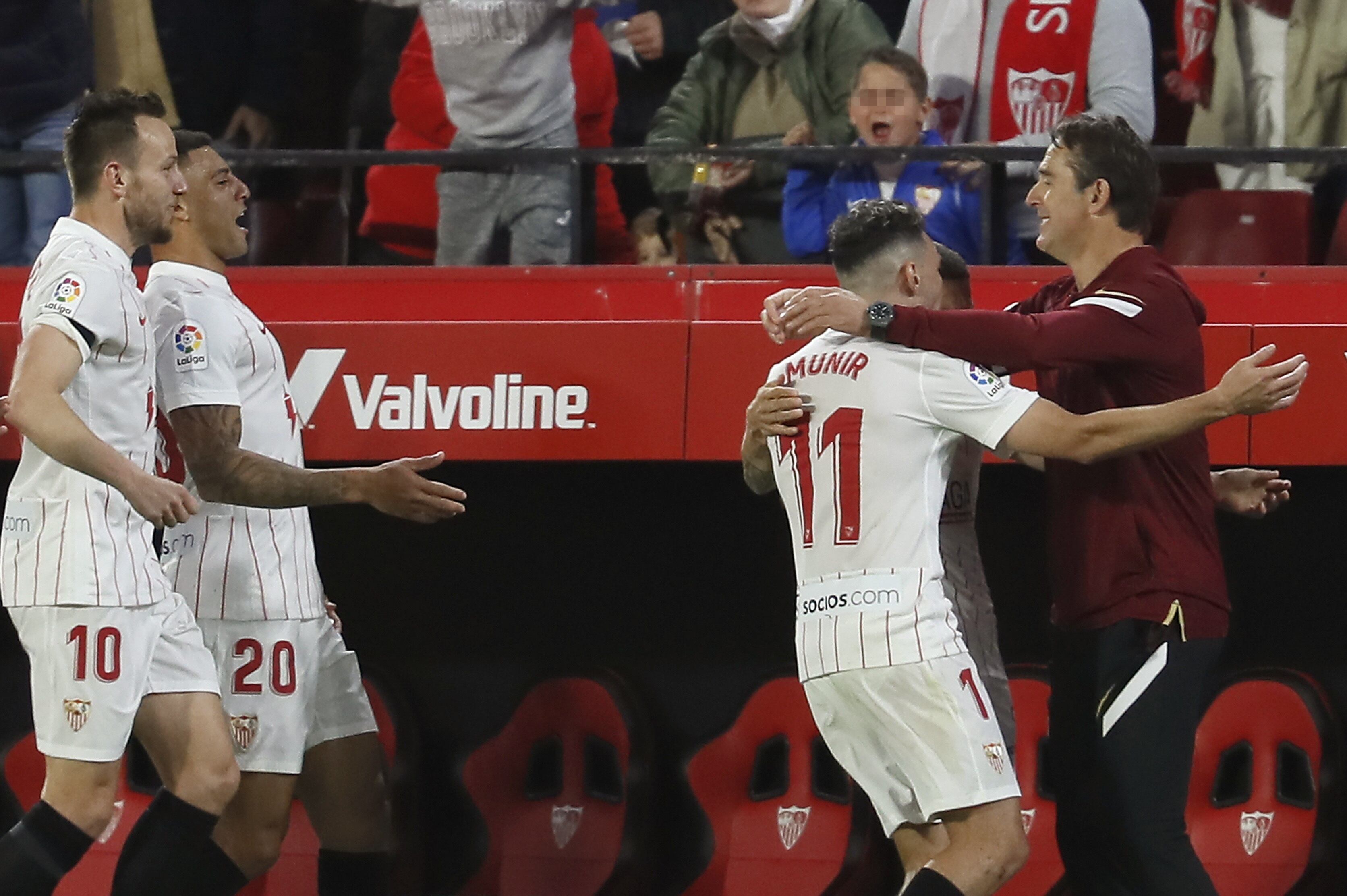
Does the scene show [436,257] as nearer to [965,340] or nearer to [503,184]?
[503,184]

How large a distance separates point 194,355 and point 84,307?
322 millimetres

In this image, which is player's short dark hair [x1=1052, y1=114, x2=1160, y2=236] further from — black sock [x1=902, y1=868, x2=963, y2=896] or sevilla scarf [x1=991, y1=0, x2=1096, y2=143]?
sevilla scarf [x1=991, y1=0, x2=1096, y2=143]

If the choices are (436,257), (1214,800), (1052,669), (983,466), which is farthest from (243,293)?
(1214,800)

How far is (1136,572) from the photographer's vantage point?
3309 millimetres

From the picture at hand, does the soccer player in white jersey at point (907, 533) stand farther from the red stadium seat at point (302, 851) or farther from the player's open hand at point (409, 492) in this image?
the red stadium seat at point (302, 851)

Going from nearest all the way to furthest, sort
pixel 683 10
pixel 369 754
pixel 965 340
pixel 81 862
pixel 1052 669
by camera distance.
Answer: pixel 965 340 < pixel 1052 669 < pixel 369 754 < pixel 81 862 < pixel 683 10

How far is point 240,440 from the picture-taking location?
3738mm

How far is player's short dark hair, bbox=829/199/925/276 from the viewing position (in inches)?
132

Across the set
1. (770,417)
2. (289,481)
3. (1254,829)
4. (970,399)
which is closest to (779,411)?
Answer: (770,417)

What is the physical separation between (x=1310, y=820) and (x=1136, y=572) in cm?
143

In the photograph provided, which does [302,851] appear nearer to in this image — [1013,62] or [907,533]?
[907,533]

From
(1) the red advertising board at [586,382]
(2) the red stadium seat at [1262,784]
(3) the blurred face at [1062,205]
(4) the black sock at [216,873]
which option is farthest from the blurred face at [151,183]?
(2) the red stadium seat at [1262,784]

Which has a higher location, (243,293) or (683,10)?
(683,10)

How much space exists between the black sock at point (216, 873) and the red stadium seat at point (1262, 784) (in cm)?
220
